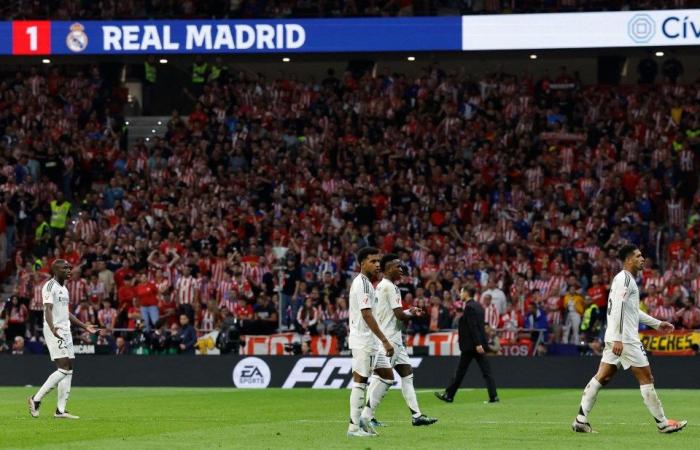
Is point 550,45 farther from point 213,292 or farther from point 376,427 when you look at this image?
point 376,427

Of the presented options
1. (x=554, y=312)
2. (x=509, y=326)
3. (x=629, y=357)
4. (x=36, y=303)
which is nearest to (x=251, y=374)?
(x=509, y=326)

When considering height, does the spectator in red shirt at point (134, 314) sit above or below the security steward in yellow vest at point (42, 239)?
below

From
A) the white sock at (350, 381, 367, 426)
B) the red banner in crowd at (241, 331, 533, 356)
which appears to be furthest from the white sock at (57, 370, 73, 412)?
the red banner in crowd at (241, 331, 533, 356)

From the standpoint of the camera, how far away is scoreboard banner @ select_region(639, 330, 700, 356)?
2911 centimetres

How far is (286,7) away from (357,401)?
25231 millimetres

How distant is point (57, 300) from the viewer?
65.3 feet

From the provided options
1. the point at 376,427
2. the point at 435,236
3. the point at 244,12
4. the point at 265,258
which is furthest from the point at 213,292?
the point at 376,427

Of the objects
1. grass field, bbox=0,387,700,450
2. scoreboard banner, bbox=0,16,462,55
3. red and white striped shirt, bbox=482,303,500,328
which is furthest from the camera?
scoreboard banner, bbox=0,16,462,55

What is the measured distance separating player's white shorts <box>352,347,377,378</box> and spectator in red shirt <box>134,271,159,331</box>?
18239mm

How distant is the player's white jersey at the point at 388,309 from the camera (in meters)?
17.0

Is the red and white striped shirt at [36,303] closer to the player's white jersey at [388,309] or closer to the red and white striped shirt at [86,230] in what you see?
the red and white striped shirt at [86,230]

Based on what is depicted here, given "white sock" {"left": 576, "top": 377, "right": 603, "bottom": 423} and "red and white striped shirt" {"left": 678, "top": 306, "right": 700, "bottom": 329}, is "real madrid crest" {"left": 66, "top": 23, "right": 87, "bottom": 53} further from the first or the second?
"white sock" {"left": 576, "top": 377, "right": 603, "bottom": 423}

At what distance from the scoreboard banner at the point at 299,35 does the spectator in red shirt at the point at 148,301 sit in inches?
274

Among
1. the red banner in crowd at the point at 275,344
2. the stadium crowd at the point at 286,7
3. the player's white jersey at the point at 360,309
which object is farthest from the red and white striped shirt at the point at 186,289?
the player's white jersey at the point at 360,309
